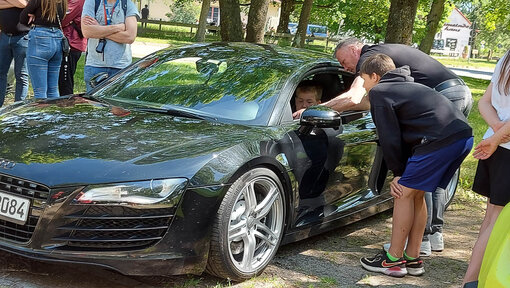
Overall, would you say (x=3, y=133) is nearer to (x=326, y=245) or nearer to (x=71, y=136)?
(x=71, y=136)

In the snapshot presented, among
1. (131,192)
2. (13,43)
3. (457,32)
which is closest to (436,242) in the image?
(131,192)

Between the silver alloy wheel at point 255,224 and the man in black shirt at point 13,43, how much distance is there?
14.1 ft

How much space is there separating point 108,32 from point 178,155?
10.7 feet

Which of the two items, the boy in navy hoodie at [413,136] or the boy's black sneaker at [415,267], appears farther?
the boy's black sneaker at [415,267]

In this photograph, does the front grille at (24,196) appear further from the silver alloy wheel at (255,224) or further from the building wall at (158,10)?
the building wall at (158,10)

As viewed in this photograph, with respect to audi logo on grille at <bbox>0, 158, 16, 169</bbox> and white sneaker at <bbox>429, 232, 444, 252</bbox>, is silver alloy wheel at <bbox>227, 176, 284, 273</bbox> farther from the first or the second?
white sneaker at <bbox>429, 232, 444, 252</bbox>

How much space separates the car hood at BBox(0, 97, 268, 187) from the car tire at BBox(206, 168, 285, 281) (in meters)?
0.28

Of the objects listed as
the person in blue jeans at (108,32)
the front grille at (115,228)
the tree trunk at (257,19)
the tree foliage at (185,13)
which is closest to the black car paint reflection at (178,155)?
the front grille at (115,228)

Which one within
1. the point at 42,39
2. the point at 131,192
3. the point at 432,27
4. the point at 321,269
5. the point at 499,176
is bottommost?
the point at 321,269

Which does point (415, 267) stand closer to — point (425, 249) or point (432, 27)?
point (425, 249)

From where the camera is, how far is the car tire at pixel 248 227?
4043mm

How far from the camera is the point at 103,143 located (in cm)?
409

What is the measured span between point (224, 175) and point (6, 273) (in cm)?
138

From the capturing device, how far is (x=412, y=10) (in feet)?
39.7
